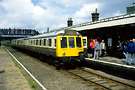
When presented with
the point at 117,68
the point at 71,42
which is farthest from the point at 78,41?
the point at 117,68

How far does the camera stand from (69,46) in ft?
69.6

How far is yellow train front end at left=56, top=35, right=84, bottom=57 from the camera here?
20812 millimetres

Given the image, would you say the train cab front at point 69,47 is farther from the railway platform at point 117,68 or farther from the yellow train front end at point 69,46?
the railway platform at point 117,68

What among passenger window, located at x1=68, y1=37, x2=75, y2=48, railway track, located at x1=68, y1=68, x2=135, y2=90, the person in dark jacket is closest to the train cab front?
passenger window, located at x1=68, y1=37, x2=75, y2=48

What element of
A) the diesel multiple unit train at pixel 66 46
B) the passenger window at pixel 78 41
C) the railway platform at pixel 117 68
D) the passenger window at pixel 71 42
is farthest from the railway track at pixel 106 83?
the passenger window at pixel 78 41

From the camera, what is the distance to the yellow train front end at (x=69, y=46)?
68.3 ft

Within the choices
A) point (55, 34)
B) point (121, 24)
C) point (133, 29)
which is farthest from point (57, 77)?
point (133, 29)

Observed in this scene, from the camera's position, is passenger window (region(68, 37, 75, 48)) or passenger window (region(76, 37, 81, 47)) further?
passenger window (region(76, 37, 81, 47))

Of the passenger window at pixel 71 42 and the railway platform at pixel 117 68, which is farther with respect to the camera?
the passenger window at pixel 71 42

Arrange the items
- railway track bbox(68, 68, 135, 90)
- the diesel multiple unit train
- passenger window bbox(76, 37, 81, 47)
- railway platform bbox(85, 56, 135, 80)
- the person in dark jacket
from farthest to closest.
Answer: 1. passenger window bbox(76, 37, 81, 47)
2. the diesel multiple unit train
3. the person in dark jacket
4. railway platform bbox(85, 56, 135, 80)
5. railway track bbox(68, 68, 135, 90)

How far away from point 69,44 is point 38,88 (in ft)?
28.7

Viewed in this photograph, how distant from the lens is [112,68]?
61.1 feet

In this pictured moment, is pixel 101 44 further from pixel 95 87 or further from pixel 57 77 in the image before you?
pixel 95 87

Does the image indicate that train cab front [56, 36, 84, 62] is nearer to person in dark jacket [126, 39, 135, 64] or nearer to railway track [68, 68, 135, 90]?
railway track [68, 68, 135, 90]
